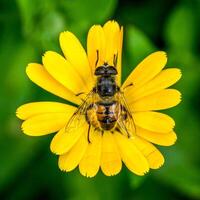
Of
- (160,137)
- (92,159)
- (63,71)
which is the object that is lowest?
(92,159)

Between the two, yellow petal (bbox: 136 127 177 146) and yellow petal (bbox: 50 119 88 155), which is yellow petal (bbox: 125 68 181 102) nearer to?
yellow petal (bbox: 136 127 177 146)

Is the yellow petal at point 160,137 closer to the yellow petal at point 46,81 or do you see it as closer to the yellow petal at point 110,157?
the yellow petal at point 110,157

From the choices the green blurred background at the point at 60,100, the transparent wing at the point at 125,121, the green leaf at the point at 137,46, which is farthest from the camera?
the green blurred background at the point at 60,100

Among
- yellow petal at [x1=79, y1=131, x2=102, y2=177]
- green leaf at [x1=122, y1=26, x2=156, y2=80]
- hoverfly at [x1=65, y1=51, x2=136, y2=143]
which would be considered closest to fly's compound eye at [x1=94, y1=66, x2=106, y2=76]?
hoverfly at [x1=65, y1=51, x2=136, y2=143]

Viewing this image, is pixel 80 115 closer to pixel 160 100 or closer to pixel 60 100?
pixel 160 100

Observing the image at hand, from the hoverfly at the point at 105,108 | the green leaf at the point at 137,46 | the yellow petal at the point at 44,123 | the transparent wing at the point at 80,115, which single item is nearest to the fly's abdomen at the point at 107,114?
the hoverfly at the point at 105,108

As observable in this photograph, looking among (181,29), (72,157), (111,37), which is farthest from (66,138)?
(181,29)

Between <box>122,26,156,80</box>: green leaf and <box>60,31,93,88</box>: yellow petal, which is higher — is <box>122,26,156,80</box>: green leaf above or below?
above
